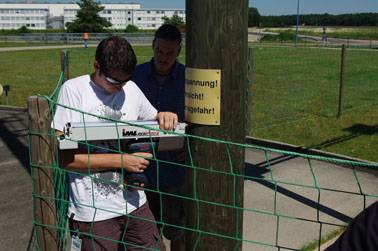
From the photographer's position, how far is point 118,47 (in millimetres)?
2520

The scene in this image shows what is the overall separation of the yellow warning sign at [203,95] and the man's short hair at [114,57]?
37 centimetres

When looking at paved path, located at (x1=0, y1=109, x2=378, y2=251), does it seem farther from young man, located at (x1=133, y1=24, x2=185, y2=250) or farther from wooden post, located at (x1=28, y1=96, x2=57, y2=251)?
wooden post, located at (x1=28, y1=96, x2=57, y2=251)

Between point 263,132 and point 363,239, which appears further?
point 263,132

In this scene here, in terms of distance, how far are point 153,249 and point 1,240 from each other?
232cm

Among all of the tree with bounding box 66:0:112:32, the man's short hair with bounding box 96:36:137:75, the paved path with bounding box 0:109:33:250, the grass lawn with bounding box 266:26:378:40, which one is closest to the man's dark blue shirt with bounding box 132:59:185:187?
the man's short hair with bounding box 96:36:137:75

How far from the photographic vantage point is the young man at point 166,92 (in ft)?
10.6

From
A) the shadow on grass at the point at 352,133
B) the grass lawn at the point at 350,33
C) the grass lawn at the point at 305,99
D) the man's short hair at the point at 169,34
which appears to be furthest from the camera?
the grass lawn at the point at 350,33

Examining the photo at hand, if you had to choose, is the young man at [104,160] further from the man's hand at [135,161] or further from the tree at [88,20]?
the tree at [88,20]

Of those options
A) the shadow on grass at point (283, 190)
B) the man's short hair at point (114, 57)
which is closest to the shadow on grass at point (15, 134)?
the shadow on grass at point (283, 190)

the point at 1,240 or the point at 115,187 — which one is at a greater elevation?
the point at 115,187

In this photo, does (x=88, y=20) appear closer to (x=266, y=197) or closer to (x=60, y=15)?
(x=60, y=15)

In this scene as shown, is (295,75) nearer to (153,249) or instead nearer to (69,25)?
(153,249)

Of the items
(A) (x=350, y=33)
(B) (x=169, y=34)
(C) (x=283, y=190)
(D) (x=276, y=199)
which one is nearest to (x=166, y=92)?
(B) (x=169, y=34)

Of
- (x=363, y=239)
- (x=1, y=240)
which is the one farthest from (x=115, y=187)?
(x=1, y=240)
